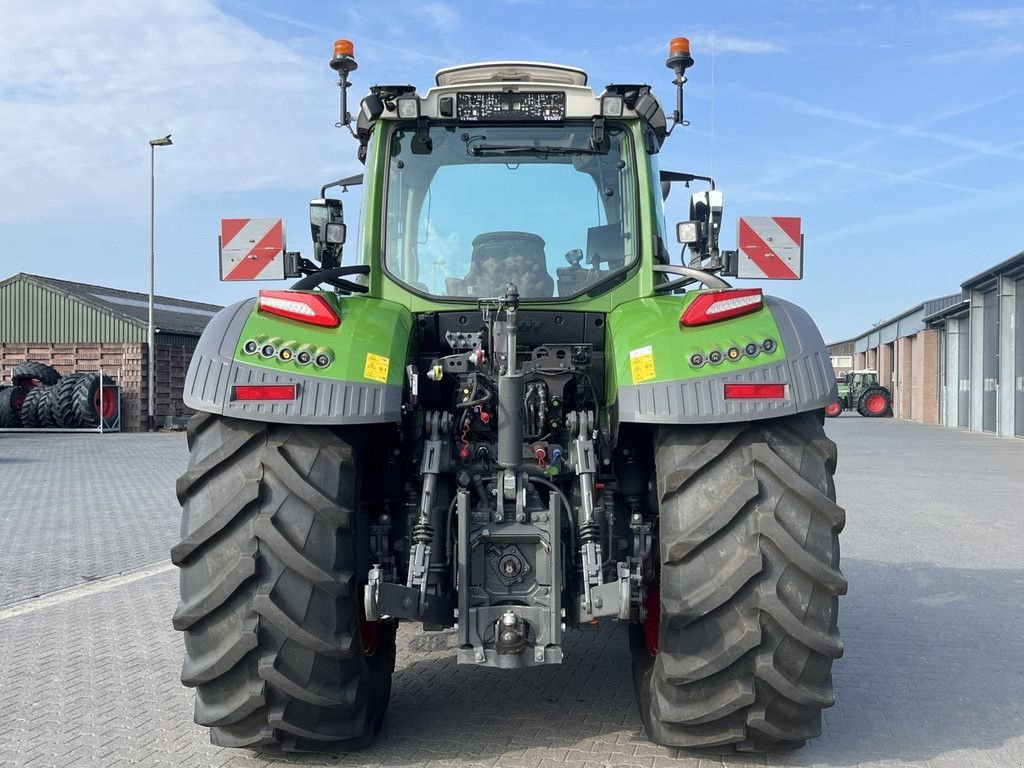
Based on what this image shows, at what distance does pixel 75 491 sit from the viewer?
47.0 ft

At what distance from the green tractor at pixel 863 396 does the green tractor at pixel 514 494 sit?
40098 mm

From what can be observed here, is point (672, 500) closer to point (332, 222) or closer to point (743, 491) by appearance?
point (743, 491)

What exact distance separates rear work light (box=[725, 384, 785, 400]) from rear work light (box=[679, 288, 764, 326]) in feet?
1.07

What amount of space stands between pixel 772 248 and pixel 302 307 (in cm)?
236

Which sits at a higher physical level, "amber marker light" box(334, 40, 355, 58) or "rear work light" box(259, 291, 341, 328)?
"amber marker light" box(334, 40, 355, 58)

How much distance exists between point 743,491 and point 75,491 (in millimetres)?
12805

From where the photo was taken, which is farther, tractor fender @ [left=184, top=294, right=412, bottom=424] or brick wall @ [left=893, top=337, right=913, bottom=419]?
brick wall @ [left=893, top=337, right=913, bottom=419]

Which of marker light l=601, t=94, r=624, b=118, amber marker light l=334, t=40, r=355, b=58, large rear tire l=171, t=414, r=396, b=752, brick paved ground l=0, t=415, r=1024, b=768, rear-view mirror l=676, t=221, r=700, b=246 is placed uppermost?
amber marker light l=334, t=40, r=355, b=58

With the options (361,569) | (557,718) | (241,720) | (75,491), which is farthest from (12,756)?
(75,491)

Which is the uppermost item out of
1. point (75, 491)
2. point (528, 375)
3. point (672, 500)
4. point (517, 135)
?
point (517, 135)

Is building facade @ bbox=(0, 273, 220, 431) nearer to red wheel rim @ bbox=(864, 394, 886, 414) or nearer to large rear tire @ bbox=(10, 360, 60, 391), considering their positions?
large rear tire @ bbox=(10, 360, 60, 391)

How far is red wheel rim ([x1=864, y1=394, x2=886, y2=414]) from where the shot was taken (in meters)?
44.9

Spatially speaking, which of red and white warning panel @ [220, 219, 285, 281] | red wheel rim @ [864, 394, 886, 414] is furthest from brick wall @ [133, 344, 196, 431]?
red wheel rim @ [864, 394, 886, 414]

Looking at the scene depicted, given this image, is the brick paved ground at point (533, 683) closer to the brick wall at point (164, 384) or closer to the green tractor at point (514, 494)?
the green tractor at point (514, 494)
